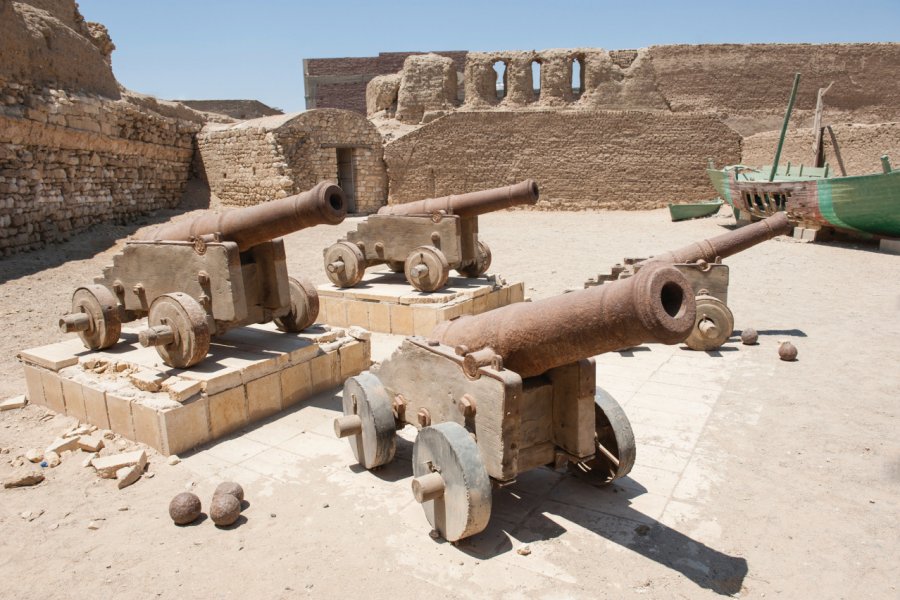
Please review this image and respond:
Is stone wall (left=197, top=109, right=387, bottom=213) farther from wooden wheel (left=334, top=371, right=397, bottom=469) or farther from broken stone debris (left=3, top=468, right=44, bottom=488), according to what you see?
wooden wheel (left=334, top=371, right=397, bottom=469)

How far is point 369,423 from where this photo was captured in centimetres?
390

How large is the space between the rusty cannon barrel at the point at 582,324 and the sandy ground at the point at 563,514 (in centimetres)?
95

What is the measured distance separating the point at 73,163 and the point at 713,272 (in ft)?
38.1

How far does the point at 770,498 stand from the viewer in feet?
12.0

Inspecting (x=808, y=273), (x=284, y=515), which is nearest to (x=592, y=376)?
(x=284, y=515)

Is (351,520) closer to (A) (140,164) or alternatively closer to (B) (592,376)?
(B) (592,376)

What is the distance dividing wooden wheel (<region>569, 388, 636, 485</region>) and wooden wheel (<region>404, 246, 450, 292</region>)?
4231 mm

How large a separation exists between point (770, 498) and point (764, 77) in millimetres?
24578

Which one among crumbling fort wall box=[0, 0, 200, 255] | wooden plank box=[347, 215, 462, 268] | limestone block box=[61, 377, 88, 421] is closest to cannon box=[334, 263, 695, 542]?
limestone block box=[61, 377, 88, 421]

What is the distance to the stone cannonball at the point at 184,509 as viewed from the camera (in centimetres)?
351

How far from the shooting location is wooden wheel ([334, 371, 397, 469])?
3859mm

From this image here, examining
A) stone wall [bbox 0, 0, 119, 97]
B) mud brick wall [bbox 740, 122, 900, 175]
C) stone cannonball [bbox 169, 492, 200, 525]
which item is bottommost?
stone cannonball [bbox 169, 492, 200, 525]

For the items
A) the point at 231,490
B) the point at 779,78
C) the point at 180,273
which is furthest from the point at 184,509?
the point at 779,78

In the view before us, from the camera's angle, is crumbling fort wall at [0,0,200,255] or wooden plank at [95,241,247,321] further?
crumbling fort wall at [0,0,200,255]
